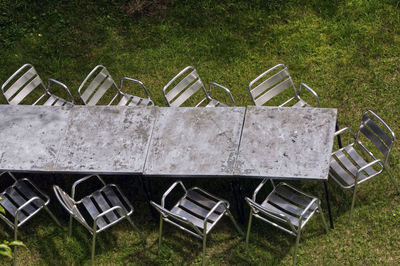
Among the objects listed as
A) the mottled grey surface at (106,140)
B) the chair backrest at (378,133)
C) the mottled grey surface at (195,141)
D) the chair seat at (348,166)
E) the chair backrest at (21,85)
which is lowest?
the chair seat at (348,166)

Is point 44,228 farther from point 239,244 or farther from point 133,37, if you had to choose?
point 133,37

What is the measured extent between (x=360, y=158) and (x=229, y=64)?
273 centimetres

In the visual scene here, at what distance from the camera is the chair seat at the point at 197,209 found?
22.6 ft

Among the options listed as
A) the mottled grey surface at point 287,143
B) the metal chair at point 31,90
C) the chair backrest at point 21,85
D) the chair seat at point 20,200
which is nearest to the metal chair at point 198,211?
the mottled grey surface at point 287,143

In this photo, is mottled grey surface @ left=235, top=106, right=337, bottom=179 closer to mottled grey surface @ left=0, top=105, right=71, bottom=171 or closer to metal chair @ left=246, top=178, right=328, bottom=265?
metal chair @ left=246, top=178, right=328, bottom=265

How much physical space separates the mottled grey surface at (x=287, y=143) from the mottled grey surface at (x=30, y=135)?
2168 millimetres

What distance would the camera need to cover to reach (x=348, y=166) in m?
7.29

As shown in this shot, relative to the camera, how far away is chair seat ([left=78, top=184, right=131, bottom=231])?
7090mm

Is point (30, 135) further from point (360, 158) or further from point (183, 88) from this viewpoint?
point (360, 158)

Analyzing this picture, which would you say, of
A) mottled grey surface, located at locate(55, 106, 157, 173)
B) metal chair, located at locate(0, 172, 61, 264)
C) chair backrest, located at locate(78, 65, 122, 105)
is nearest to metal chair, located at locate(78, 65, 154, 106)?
chair backrest, located at locate(78, 65, 122, 105)

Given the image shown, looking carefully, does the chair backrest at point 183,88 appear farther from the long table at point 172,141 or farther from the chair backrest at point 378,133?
the chair backrest at point 378,133

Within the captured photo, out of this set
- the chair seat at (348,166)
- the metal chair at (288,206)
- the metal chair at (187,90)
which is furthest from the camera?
the metal chair at (187,90)

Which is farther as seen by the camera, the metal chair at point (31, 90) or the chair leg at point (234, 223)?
the metal chair at point (31, 90)

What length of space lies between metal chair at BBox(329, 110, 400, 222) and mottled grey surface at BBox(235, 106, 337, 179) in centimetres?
37
